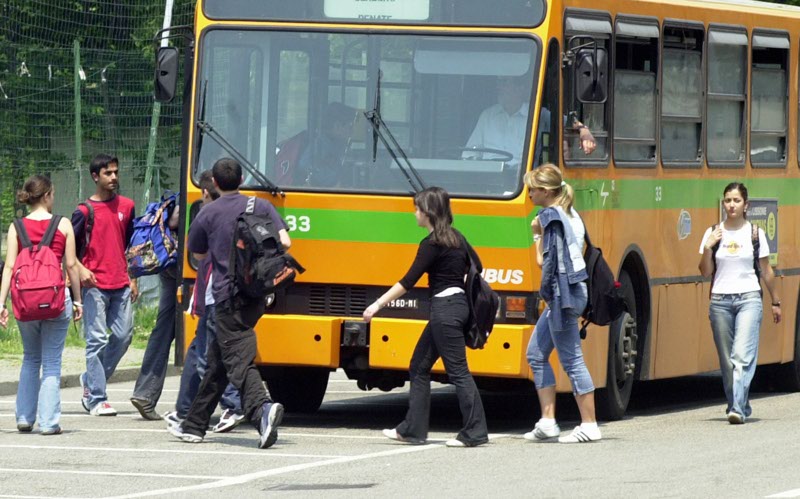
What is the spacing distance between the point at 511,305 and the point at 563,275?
1.76 ft

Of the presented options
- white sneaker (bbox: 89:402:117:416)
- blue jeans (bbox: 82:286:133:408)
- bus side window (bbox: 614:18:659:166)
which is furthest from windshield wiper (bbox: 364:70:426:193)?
white sneaker (bbox: 89:402:117:416)

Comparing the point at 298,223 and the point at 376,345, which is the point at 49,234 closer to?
the point at 298,223

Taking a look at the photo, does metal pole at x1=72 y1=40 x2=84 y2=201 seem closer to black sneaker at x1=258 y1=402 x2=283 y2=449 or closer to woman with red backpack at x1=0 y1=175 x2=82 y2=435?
woman with red backpack at x1=0 y1=175 x2=82 y2=435

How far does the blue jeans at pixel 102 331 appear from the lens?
13914 mm

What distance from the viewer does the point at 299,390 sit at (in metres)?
14.5

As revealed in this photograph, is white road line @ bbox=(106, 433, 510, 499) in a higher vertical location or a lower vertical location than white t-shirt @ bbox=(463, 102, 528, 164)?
lower

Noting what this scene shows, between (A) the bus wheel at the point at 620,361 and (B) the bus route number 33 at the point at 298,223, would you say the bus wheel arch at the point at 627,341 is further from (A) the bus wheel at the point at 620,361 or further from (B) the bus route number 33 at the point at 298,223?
(B) the bus route number 33 at the point at 298,223

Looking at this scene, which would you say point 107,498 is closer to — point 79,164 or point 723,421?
point 723,421

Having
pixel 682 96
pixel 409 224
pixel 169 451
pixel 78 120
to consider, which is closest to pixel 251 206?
pixel 409 224

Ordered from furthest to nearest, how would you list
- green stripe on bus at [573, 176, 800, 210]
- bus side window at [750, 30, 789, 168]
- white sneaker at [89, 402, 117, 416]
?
1. bus side window at [750, 30, 789, 168]
2. white sneaker at [89, 402, 117, 416]
3. green stripe on bus at [573, 176, 800, 210]

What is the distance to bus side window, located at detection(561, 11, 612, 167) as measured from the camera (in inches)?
506

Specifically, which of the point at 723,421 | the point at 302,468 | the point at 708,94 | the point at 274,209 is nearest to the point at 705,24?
the point at 708,94

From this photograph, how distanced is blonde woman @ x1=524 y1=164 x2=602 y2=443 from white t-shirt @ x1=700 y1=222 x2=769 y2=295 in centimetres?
191

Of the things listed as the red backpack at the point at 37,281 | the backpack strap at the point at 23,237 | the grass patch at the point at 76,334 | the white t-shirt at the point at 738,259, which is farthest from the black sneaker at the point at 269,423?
the grass patch at the point at 76,334
